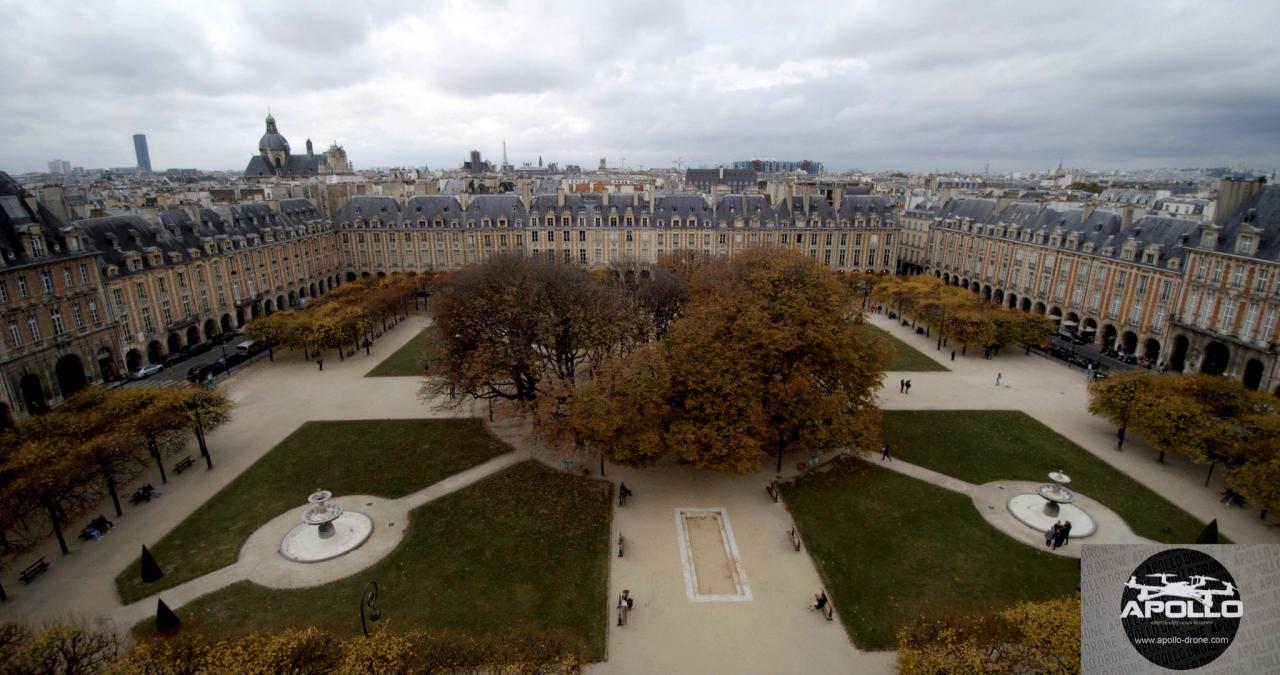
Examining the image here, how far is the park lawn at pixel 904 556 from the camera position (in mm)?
26438

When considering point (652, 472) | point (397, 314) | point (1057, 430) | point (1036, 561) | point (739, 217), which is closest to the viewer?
point (1036, 561)

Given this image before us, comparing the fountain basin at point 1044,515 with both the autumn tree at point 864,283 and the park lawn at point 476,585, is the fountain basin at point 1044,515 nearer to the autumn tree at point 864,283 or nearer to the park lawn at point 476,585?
the park lawn at point 476,585

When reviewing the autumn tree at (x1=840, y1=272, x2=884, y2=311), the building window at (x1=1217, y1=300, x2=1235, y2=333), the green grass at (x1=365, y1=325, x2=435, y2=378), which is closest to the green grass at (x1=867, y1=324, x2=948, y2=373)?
the autumn tree at (x1=840, y1=272, x2=884, y2=311)

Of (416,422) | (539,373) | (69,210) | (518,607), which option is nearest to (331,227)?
(69,210)

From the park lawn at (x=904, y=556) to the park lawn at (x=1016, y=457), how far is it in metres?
4.46

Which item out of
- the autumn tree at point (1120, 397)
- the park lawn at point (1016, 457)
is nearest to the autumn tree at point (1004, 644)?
the park lawn at point (1016, 457)

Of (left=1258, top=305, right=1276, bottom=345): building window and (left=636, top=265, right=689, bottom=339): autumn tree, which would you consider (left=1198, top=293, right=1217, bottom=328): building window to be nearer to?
(left=1258, top=305, right=1276, bottom=345): building window

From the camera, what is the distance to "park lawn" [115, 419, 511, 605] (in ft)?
98.3

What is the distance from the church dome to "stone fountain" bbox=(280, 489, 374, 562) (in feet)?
477

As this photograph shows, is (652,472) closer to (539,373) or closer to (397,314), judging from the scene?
(539,373)

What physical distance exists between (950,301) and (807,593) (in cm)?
4859

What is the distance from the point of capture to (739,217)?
295 feet

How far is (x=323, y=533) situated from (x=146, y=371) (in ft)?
126

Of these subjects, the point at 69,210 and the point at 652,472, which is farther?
the point at 69,210
